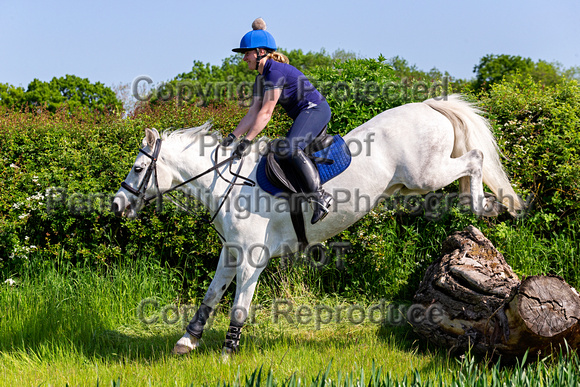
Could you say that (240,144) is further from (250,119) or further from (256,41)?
(256,41)

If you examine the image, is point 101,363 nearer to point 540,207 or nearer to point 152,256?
point 152,256

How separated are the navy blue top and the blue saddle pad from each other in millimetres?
434

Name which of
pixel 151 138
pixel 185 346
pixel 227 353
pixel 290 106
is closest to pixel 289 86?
pixel 290 106

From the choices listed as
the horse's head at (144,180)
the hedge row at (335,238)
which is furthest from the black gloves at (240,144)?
the hedge row at (335,238)

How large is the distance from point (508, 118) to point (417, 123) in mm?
2979

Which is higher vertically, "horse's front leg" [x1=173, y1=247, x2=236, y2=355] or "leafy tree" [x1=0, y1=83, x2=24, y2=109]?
"leafy tree" [x1=0, y1=83, x2=24, y2=109]

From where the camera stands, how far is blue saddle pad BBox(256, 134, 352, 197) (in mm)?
4625

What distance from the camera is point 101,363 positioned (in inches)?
197

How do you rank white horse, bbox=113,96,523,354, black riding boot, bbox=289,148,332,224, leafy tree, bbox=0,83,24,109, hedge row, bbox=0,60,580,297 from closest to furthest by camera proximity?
black riding boot, bbox=289,148,332,224 → white horse, bbox=113,96,523,354 → hedge row, bbox=0,60,580,297 → leafy tree, bbox=0,83,24,109

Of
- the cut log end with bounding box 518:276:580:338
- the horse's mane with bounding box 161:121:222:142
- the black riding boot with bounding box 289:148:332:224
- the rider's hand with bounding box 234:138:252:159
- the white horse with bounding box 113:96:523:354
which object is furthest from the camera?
the horse's mane with bounding box 161:121:222:142

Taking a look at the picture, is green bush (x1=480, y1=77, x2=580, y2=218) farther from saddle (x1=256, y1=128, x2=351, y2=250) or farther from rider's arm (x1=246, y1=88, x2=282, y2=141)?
rider's arm (x1=246, y1=88, x2=282, y2=141)

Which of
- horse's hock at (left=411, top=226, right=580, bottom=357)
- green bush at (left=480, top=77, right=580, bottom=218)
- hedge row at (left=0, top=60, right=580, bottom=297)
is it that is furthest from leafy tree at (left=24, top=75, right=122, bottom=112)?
horse's hock at (left=411, top=226, right=580, bottom=357)

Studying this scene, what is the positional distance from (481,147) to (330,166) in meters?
1.50

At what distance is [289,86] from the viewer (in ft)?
15.1
